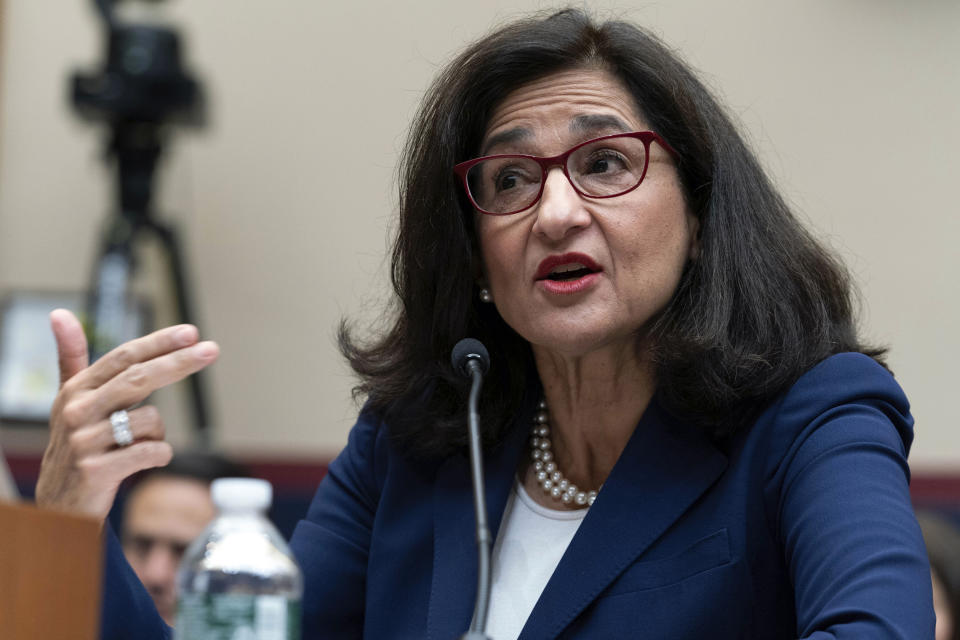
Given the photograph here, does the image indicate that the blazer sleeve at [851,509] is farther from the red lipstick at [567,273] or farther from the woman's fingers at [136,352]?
the woman's fingers at [136,352]

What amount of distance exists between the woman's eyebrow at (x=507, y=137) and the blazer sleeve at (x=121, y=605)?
2.42 ft

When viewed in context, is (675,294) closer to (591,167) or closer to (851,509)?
(591,167)

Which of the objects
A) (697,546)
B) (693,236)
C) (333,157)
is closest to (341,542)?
(697,546)

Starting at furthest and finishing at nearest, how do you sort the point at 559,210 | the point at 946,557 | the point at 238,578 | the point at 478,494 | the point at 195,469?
the point at 195,469
the point at 946,557
the point at 559,210
the point at 478,494
the point at 238,578

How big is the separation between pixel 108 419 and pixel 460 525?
500 millimetres

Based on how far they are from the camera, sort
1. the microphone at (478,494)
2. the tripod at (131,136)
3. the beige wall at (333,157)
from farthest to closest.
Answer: the beige wall at (333,157)
the tripod at (131,136)
the microphone at (478,494)

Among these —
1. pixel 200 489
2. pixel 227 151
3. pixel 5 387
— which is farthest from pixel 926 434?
pixel 5 387

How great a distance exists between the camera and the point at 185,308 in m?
3.72

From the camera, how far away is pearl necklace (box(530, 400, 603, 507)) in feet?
5.58

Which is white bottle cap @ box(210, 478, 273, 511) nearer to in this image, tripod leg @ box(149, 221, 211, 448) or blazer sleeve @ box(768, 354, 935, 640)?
blazer sleeve @ box(768, 354, 935, 640)

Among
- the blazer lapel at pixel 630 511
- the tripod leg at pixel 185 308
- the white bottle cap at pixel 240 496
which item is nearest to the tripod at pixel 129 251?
the tripod leg at pixel 185 308

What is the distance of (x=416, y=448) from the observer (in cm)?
178

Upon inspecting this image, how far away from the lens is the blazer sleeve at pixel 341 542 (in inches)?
67.5

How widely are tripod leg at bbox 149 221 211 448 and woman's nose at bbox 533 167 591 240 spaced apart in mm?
2264
